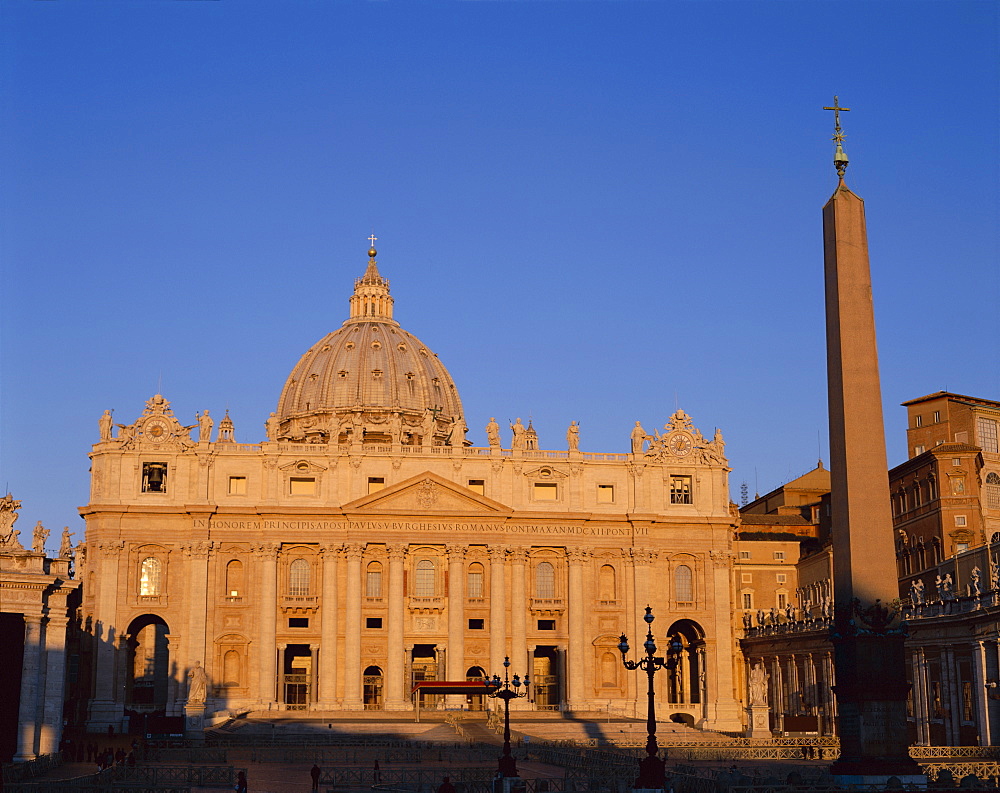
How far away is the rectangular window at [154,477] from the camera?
289 feet

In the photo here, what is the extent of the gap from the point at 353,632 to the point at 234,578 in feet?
27.5

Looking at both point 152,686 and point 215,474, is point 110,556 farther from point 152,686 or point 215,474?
point 152,686

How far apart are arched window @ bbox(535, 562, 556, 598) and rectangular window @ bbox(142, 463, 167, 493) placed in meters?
24.5

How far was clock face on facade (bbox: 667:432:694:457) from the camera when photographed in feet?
305

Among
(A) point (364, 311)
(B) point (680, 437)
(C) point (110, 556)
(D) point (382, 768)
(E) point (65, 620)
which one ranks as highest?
(A) point (364, 311)

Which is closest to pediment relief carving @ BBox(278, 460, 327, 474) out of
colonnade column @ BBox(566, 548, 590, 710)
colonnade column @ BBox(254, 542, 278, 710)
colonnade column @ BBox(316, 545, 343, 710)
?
colonnade column @ BBox(254, 542, 278, 710)

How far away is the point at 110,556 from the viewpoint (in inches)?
3383

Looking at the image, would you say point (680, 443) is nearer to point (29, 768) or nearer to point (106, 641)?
point (106, 641)

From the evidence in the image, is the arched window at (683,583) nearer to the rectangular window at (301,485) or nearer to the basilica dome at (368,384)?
the rectangular window at (301,485)

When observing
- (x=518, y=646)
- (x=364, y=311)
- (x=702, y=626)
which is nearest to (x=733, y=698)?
(x=702, y=626)

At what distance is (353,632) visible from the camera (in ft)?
284

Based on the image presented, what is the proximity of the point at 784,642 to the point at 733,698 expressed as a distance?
8.23 meters

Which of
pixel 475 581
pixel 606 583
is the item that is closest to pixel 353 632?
pixel 475 581

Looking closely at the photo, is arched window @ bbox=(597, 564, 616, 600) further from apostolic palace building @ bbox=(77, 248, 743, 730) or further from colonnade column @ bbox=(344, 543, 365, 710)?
colonnade column @ bbox=(344, 543, 365, 710)
